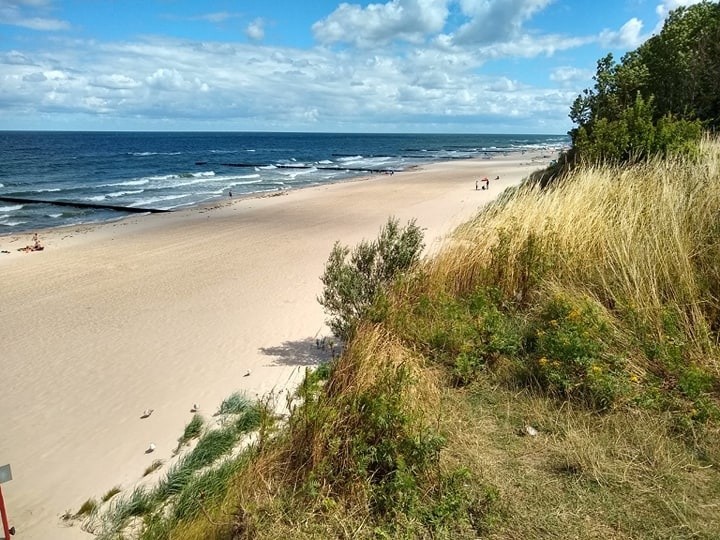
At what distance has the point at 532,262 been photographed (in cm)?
524

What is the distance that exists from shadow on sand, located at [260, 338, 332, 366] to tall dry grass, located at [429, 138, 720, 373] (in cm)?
242

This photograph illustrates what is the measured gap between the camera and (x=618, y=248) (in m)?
4.88

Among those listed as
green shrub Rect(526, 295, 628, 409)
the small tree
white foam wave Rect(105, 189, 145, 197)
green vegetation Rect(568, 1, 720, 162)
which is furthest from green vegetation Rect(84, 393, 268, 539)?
white foam wave Rect(105, 189, 145, 197)

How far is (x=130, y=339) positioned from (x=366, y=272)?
481 centimetres

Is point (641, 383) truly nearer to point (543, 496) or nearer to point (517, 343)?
point (517, 343)

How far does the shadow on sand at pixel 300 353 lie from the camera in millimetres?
7188

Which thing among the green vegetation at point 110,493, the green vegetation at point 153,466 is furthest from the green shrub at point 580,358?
the green vegetation at point 110,493

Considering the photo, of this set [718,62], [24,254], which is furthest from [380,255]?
[718,62]

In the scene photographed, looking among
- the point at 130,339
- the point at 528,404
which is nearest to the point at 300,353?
the point at 130,339

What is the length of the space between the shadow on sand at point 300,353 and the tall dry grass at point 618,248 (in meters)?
2.42

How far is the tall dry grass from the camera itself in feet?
14.4

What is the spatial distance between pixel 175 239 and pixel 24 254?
15.1 feet

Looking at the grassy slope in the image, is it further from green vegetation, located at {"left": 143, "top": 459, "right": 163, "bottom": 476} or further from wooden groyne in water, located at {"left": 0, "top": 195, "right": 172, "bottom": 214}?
wooden groyne in water, located at {"left": 0, "top": 195, "right": 172, "bottom": 214}

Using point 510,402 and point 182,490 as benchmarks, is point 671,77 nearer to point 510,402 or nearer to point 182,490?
point 510,402
